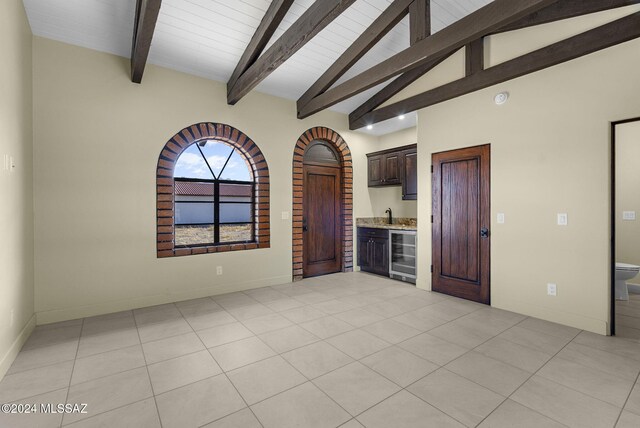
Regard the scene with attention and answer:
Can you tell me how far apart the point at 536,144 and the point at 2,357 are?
507 centimetres

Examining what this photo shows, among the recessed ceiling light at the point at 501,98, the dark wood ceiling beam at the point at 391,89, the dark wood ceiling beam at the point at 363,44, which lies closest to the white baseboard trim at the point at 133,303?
the dark wood ceiling beam at the point at 363,44

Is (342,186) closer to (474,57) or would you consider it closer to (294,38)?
(474,57)

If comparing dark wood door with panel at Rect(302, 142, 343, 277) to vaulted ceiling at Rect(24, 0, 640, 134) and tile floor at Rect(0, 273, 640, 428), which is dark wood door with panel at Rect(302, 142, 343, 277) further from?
tile floor at Rect(0, 273, 640, 428)

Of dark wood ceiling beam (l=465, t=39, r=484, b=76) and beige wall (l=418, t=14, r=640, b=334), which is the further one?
dark wood ceiling beam (l=465, t=39, r=484, b=76)

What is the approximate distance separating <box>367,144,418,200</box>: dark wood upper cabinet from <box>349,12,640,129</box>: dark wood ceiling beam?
0.82 metres

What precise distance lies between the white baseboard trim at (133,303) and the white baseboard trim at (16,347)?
6.3 inches

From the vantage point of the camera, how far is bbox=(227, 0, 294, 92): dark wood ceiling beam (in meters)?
2.75

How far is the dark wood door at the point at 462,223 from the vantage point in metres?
3.69

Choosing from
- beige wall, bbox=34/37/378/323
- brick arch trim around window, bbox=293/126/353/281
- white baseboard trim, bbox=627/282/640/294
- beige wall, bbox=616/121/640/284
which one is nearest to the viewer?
beige wall, bbox=34/37/378/323

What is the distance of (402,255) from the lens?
4832 mm

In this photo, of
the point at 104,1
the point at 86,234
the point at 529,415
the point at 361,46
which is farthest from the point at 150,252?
the point at 529,415

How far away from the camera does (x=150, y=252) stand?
3.58 meters

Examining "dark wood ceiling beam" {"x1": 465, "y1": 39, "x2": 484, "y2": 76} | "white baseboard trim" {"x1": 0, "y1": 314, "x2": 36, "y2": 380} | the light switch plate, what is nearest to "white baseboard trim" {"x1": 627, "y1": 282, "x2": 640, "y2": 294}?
the light switch plate

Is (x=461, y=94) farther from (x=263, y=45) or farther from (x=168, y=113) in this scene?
(x=168, y=113)
